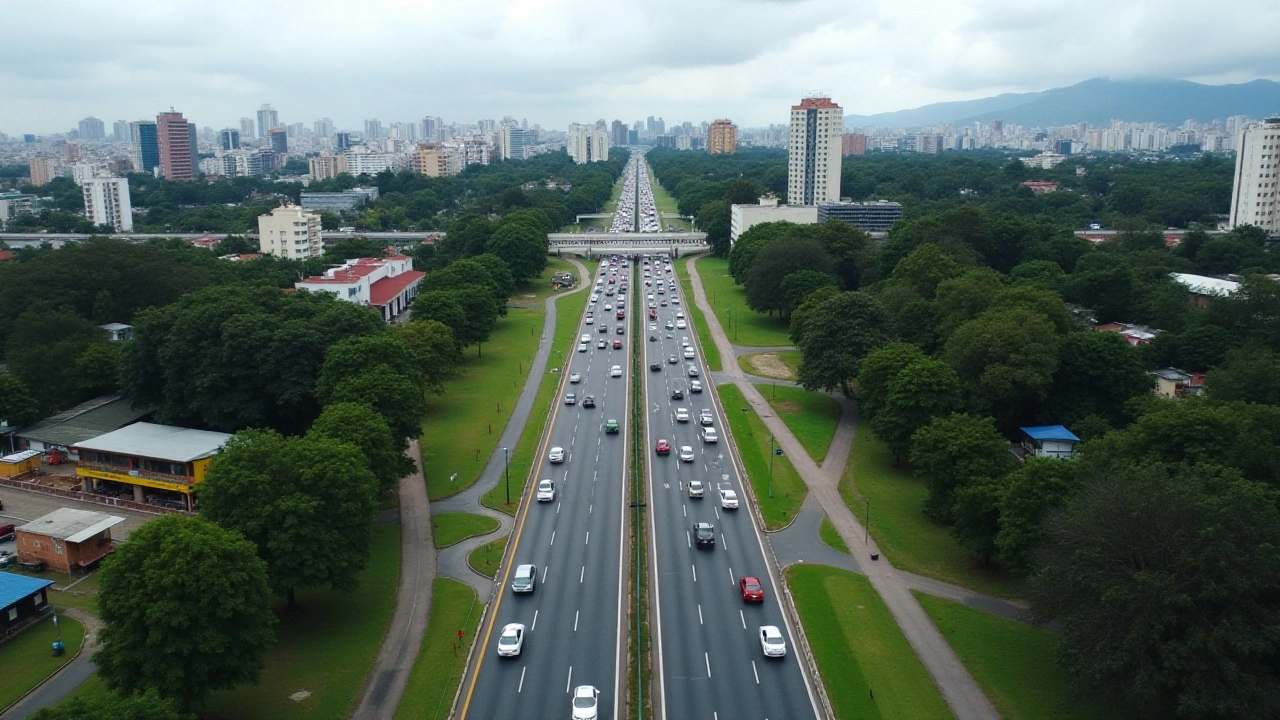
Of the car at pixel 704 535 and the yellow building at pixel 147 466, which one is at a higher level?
the yellow building at pixel 147 466

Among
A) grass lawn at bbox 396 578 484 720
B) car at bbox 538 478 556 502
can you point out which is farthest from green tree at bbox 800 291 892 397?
grass lawn at bbox 396 578 484 720

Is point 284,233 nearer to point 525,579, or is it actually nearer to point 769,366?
point 769,366

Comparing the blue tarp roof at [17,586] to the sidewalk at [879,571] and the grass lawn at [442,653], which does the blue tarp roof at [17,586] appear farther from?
the sidewalk at [879,571]

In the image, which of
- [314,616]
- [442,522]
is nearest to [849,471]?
[442,522]

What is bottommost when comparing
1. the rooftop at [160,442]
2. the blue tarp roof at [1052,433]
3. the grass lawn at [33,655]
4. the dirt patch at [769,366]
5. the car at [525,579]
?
the grass lawn at [33,655]

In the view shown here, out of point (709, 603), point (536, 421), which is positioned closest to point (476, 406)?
point (536, 421)

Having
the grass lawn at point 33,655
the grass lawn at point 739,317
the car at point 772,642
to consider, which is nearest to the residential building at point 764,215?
the grass lawn at point 739,317

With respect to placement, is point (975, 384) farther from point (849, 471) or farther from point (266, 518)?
point (266, 518)
